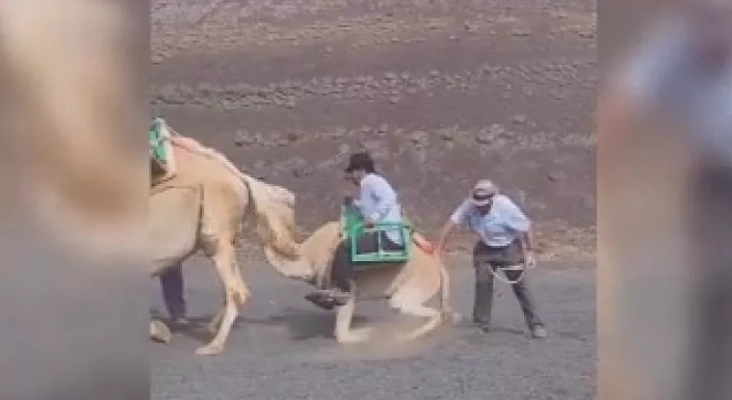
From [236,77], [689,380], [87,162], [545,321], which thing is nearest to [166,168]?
[236,77]

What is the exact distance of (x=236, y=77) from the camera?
2939 mm

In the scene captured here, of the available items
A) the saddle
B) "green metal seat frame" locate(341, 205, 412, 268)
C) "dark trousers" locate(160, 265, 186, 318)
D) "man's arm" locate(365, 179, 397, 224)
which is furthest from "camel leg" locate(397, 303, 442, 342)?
the saddle

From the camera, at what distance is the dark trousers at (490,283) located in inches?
110

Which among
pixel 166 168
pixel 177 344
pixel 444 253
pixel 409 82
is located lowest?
pixel 177 344

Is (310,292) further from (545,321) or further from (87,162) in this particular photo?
(87,162)

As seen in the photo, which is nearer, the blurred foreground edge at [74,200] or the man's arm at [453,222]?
the blurred foreground edge at [74,200]

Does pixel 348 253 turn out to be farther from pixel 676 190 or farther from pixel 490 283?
pixel 676 190

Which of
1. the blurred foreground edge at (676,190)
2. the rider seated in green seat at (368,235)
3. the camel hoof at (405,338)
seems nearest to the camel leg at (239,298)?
the rider seated in green seat at (368,235)

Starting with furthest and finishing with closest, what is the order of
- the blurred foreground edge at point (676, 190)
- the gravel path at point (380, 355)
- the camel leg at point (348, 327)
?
the camel leg at point (348, 327)
the gravel path at point (380, 355)
the blurred foreground edge at point (676, 190)

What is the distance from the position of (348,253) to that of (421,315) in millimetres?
217

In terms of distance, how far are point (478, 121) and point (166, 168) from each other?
Result: 2.37ft

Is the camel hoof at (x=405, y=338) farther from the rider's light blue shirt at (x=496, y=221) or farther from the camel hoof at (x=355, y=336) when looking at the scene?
the rider's light blue shirt at (x=496, y=221)

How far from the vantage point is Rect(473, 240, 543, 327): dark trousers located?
280cm

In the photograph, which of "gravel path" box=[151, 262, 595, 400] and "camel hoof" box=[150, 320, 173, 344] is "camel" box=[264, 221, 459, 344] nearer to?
"gravel path" box=[151, 262, 595, 400]
